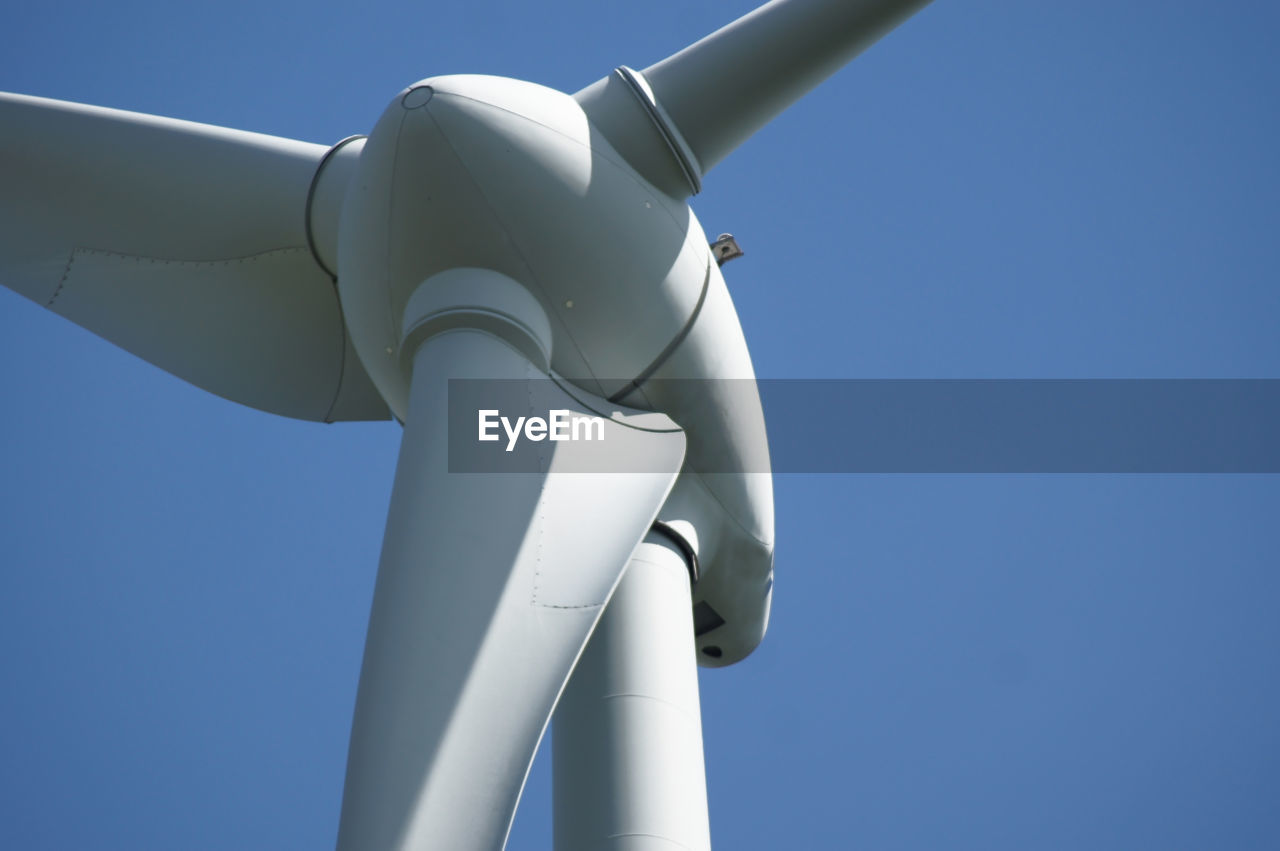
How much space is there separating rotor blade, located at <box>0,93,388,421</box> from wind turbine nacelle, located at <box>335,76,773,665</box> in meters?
0.99

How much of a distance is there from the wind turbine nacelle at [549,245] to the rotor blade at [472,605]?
430 millimetres

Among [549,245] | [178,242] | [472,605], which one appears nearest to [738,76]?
[549,245]

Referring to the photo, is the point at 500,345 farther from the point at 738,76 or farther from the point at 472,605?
the point at 738,76

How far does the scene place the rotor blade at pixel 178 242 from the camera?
7.91 meters

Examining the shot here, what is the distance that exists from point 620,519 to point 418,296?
155 centimetres

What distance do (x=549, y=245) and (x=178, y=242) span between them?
2892 millimetres

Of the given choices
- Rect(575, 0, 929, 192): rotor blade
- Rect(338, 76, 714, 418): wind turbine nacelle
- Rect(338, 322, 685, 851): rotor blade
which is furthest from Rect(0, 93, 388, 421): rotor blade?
Rect(338, 322, 685, 851): rotor blade

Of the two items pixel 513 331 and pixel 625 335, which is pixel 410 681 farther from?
pixel 625 335

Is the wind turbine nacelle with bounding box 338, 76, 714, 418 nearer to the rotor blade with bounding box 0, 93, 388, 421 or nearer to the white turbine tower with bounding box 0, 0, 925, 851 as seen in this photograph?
the white turbine tower with bounding box 0, 0, 925, 851

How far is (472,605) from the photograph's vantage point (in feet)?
17.1

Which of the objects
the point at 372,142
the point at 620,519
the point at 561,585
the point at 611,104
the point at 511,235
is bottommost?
the point at 561,585

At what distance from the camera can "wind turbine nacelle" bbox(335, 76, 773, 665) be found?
21.2ft

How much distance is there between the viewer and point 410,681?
16.1 ft

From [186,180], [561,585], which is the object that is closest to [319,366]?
[186,180]
